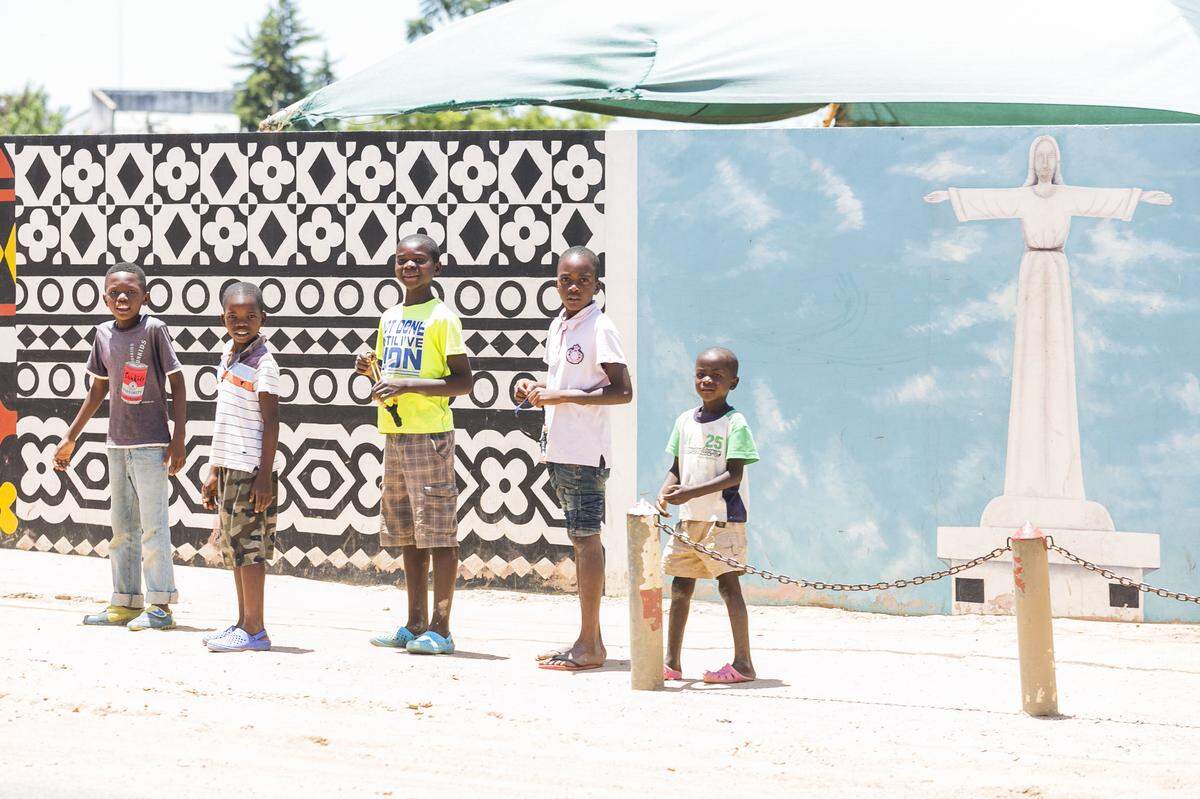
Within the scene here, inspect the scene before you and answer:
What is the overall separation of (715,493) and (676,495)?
182 millimetres

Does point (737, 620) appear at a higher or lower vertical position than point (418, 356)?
lower

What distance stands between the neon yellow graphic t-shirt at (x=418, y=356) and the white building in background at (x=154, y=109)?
5004 cm

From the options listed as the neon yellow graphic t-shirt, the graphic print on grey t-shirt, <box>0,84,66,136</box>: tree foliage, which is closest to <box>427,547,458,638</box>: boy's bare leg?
the neon yellow graphic t-shirt

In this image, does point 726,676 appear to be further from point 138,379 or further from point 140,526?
point 138,379

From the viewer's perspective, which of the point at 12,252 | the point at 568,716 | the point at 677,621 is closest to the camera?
the point at 568,716

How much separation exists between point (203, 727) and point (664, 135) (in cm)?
444

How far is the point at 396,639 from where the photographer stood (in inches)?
268

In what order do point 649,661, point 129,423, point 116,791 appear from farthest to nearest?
point 129,423
point 649,661
point 116,791

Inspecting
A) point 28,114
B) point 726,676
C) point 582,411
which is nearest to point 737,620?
point 726,676

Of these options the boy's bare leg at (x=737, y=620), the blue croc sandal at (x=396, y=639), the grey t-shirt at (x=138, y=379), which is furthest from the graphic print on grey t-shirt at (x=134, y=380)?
the boy's bare leg at (x=737, y=620)

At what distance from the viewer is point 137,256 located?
9062mm

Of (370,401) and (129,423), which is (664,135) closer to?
(370,401)

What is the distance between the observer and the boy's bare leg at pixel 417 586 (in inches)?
266

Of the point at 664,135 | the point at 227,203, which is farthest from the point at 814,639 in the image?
the point at 227,203
